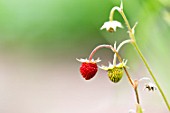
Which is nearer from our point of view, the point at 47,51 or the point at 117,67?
the point at 117,67

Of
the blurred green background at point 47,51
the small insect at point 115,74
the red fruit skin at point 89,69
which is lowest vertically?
the small insect at point 115,74

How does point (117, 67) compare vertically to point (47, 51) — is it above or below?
below

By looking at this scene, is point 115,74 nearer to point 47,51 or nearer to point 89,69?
point 89,69

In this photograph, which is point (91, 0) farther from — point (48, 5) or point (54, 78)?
point (54, 78)

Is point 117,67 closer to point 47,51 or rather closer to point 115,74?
point 115,74

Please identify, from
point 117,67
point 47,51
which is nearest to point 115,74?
point 117,67

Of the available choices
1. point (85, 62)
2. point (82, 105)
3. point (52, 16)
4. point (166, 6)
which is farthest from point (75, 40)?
point (85, 62)

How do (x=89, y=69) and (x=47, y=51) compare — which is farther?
(x=47, y=51)

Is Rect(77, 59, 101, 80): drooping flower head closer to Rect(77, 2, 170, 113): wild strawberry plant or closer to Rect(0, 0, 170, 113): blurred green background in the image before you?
Rect(77, 2, 170, 113): wild strawberry plant

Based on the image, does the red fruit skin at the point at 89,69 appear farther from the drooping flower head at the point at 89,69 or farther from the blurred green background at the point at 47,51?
the blurred green background at the point at 47,51

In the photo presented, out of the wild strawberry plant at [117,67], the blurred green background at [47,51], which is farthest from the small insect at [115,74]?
the blurred green background at [47,51]

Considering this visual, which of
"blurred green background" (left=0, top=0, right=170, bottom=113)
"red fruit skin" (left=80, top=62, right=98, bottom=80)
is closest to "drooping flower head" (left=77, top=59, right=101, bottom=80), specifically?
"red fruit skin" (left=80, top=62, right=98, bottom=80)

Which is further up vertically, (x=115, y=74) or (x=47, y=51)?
(x=47, y=51)
